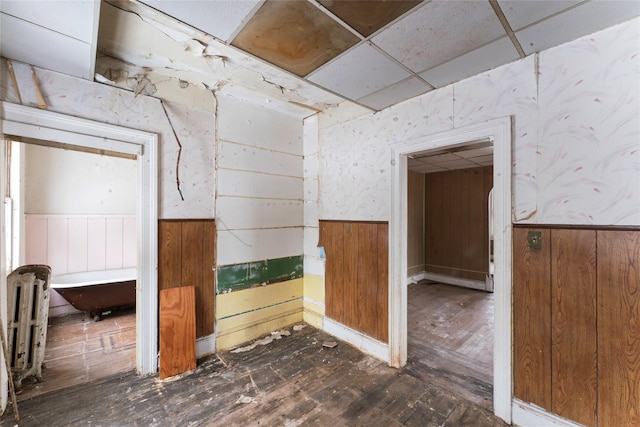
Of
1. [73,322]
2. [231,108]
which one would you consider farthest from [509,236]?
[73,322]

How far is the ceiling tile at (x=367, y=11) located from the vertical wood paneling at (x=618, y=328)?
175 cm

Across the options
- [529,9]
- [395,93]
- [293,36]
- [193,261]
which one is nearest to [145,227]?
[193,261]

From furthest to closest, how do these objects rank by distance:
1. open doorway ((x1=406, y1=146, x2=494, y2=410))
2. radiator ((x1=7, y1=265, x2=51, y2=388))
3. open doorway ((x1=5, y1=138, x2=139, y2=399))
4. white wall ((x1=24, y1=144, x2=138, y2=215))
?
1. white wall ((x1=24, y1=144, x2=138, y2=215))
2. open doorway ((x1=5, y1=138, x2=139, y2=399))
3. open doorway ((x1=406, y1=146, x2=494, y2=410))
4. radiator ((x1=7, y1=265, x2=51, y2=388))

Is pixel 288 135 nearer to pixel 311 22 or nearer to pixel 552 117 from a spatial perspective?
pixel 311 22

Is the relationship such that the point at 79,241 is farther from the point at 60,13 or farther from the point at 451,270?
the point at 451,270

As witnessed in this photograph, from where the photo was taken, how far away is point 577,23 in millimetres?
1497

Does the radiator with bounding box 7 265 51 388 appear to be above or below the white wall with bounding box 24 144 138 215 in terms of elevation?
below

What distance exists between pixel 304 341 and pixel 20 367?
2449 mm

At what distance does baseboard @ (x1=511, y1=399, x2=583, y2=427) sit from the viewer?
167 centimetres

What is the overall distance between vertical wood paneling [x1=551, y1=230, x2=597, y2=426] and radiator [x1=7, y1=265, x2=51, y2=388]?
13.0 ft

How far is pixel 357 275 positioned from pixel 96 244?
4086 millimetres

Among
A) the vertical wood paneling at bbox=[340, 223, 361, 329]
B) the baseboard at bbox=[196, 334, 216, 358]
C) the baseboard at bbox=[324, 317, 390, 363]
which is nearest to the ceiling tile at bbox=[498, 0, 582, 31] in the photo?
the vertical wood paneling at bbox=[340, 223, 361, 329]

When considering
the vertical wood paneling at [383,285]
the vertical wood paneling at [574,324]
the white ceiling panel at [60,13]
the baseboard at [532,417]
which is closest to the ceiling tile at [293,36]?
the white ceiling panel at [60,13]

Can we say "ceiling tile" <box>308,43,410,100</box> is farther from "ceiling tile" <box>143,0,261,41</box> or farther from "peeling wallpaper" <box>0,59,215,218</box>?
"peeling wallpaper" <box>0,59,215,218</box>
